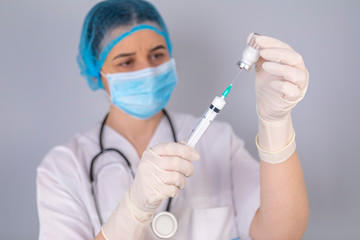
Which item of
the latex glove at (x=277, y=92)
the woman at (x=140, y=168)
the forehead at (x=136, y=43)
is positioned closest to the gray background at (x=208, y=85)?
the woman at (x=140, y=168)

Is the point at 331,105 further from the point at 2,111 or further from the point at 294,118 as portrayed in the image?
the point at 2,111

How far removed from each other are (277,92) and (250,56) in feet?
0.39

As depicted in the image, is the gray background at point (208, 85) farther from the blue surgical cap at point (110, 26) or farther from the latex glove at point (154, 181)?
the latex glove at point (154, 181)

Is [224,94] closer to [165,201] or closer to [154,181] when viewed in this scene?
[154,181]

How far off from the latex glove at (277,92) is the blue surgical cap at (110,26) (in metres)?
0.53

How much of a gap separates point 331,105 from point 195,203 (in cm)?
81

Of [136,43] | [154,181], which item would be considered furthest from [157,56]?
[154,181]

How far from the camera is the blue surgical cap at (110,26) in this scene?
4.86ft

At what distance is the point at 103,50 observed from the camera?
1504 mm

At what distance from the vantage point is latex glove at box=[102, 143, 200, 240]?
1.11 m

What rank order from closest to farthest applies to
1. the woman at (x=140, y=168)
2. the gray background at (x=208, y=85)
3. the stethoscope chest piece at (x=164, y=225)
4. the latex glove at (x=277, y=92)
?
the latex glove at (x=277, y=92), the woman at (x=140, y=168), the stethoscope chest piece at (x=164, y=225), the gray background at (x=208, y=85)

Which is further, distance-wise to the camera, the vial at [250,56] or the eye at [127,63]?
the eye at [127,63]

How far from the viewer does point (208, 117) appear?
3.64ft

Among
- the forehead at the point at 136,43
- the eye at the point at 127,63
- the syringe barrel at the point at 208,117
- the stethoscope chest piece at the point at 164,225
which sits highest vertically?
the forehead at the point at 136,43
